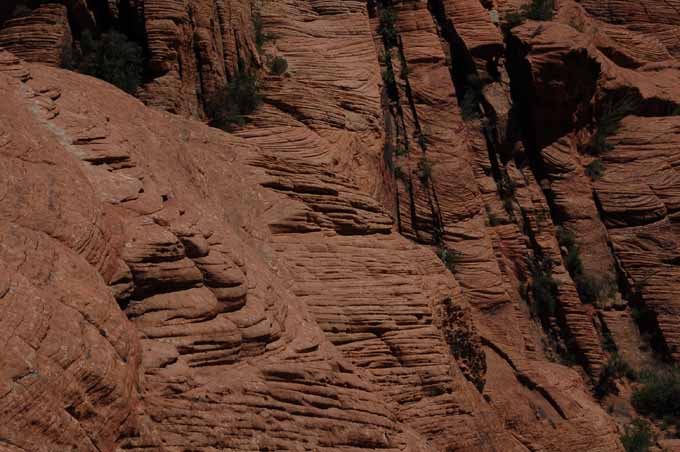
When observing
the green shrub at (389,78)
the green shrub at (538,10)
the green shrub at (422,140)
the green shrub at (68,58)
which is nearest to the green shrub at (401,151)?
the green shrub at (422,140)

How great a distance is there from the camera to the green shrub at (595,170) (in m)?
27.2

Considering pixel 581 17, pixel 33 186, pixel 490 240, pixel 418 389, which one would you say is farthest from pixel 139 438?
pixel 581 17

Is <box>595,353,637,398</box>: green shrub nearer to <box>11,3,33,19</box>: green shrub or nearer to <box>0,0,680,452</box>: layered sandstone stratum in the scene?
<box>0,0,680,452</box>: layered sandstone stratum

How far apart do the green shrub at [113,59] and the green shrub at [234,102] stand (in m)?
1.59

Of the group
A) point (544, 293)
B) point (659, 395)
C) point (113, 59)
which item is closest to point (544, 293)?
point (544, 293)

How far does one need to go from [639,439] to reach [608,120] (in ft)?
35.1

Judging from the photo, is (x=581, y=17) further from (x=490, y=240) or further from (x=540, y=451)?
(x=540, y=451)

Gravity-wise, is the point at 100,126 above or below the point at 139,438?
above

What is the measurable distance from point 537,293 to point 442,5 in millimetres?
9007

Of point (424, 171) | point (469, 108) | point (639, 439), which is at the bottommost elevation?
point (639, 439)

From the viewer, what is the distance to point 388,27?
26.6m

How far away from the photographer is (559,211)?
26.6 metres

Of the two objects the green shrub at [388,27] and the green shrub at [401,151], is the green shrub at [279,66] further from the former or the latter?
the green shrub at [388,27]

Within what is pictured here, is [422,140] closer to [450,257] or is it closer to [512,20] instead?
[450,257]
